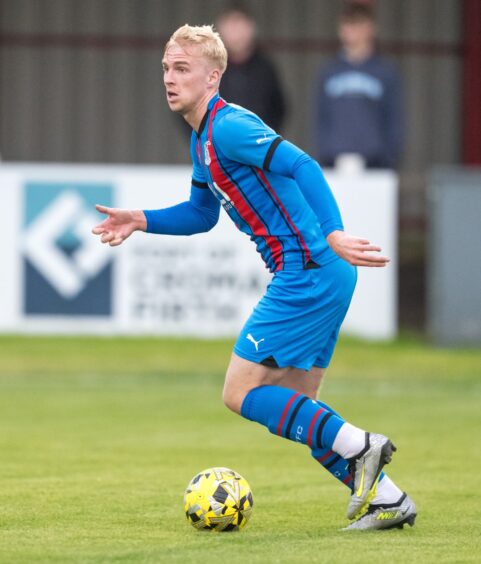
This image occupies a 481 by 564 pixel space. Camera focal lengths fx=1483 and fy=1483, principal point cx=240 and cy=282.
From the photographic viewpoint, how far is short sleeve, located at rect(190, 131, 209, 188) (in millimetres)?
6496

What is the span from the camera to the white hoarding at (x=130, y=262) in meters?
13.5

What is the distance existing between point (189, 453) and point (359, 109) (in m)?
5.95

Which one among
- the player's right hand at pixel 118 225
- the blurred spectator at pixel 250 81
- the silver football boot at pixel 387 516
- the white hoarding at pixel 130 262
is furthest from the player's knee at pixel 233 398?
the blurred spectator at pixel 250 81

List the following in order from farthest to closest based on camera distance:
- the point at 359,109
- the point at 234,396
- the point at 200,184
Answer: the point at 359,109 < the point at 200,184 < the point at 234,396

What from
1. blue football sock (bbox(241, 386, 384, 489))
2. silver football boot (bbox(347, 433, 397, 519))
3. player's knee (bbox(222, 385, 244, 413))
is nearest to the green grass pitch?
silver football boot (bbox(347, 433, 397, 519))

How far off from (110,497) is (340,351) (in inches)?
→ 263

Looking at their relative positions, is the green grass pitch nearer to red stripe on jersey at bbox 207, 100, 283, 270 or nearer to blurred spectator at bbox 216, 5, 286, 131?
red stripe on jersey at bbox 207, 100, 283, 270

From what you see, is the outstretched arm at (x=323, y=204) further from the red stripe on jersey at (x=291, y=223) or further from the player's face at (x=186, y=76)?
the player's face at (x=186, y=76)

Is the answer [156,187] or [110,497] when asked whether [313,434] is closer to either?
[110,497]

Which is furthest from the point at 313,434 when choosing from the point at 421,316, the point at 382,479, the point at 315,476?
the point at 421,316

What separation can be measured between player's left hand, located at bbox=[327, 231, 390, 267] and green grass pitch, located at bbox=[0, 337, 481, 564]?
1119mm

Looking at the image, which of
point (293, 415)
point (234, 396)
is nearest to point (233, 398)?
point (234, 396)

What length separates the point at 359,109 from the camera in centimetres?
1400

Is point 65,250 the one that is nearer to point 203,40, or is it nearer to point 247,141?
point 203,40
